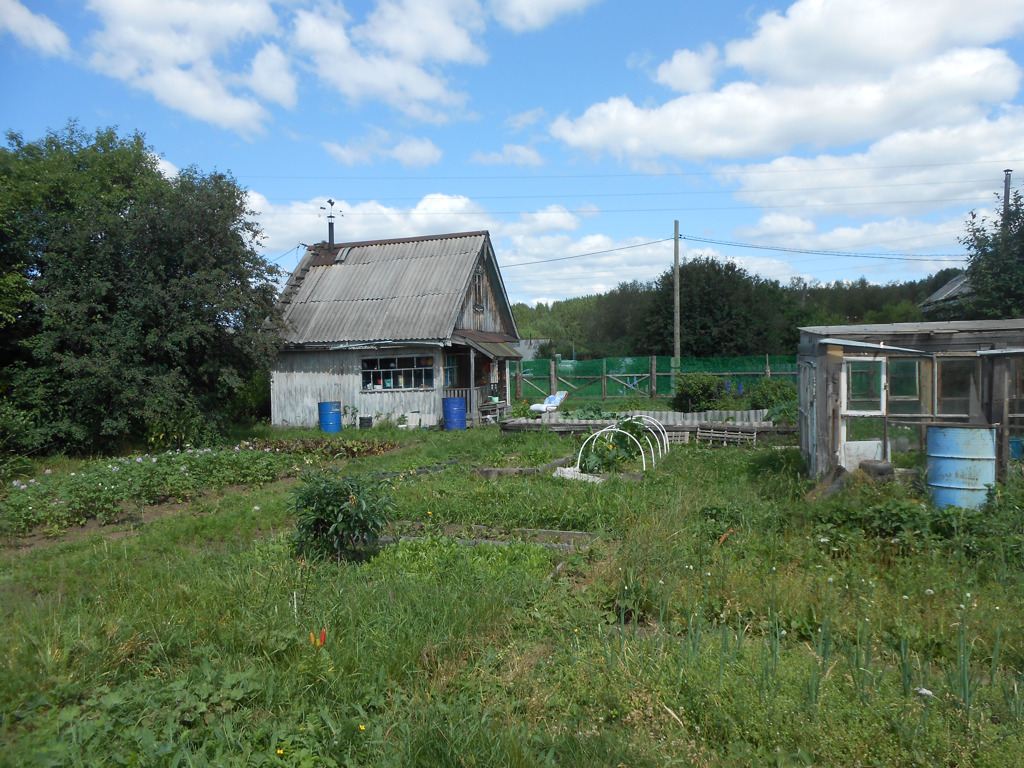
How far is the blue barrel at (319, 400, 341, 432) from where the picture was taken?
18172mm

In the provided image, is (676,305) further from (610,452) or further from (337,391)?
(610,452)

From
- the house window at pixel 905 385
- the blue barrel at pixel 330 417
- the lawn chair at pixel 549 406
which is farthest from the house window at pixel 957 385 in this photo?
the blue barrel at pixel 330 417

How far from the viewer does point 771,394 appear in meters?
18.2

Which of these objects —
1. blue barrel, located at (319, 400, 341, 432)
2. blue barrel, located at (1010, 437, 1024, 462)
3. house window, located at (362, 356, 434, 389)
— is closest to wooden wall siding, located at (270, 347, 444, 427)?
house window, located at (362, 356, 434, 389)

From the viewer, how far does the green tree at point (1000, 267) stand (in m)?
17.4

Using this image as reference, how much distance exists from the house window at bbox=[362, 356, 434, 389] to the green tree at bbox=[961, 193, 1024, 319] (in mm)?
15672

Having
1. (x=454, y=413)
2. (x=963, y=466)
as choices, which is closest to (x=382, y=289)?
(x=454, y=413)

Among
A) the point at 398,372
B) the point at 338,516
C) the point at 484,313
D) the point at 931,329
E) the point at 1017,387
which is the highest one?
the point at 484,313

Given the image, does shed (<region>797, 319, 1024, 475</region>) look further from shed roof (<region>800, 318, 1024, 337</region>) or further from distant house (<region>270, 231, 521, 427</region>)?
distant house (<region>270, 231, 521, 427</region>)

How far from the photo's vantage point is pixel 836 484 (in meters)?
7.67

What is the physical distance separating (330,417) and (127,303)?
239 inches

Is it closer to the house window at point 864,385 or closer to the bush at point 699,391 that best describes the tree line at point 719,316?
the bush at point 699,391

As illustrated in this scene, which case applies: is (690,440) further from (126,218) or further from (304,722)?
(126,218)

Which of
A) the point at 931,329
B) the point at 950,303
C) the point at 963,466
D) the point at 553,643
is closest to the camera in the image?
the point at 553,643
